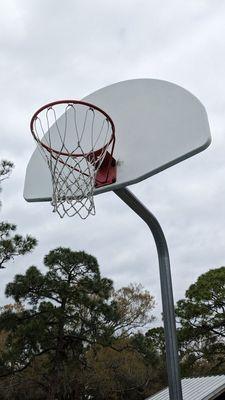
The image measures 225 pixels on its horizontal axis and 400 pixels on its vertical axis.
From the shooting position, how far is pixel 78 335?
16891 mm

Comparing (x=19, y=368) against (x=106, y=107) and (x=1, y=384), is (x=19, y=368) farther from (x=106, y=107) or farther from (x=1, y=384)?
(x=106, y=107)

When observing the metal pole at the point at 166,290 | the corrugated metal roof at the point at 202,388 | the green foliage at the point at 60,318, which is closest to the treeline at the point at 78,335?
the green foliage at the point at 60,318

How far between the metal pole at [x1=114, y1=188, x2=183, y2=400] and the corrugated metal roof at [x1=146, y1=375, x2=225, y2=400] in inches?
217

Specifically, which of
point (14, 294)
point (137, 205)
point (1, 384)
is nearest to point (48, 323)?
point (14, 294)

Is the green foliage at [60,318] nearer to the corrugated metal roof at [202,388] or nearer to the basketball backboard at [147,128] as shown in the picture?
the corrugated metal roof at [202,388]

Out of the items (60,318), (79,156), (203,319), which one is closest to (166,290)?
(79,156)

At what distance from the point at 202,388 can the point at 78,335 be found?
22.2ft

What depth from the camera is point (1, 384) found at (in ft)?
62.2

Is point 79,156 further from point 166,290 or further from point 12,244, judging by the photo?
point 12,244

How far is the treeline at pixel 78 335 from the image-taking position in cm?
1622

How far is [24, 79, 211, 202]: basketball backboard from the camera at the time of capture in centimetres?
479

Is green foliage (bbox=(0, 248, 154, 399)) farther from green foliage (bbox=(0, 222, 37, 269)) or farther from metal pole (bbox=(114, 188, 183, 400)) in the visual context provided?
metal pole (bbox=(114, 188, 183, 400))

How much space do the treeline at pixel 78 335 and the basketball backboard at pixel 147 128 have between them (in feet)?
36.6

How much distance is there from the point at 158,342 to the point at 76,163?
18339 millimetres
